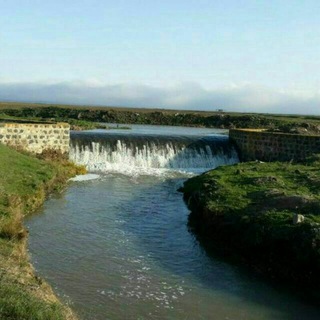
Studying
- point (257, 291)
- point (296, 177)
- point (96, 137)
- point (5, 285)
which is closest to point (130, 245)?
point (257, 291)

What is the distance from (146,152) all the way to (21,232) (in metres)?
19.5

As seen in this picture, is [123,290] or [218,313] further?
[123,290]

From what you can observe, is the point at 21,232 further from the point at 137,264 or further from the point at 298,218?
the point at 298,218

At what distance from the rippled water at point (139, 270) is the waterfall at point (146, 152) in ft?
37.0

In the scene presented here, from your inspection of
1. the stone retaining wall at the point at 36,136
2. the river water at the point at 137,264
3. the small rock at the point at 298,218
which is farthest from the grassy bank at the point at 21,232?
the small rock at the point at 298,218

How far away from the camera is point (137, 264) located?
1337 cm

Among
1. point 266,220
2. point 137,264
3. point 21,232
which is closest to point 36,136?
point 21,232

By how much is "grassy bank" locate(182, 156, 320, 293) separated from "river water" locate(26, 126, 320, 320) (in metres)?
0.65

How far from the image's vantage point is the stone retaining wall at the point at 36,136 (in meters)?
27.8

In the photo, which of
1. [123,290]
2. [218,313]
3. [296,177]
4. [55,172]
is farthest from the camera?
[55,172]

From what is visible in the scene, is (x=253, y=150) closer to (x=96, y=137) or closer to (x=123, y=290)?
(x=96, y=137)

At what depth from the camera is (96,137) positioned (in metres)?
32.9

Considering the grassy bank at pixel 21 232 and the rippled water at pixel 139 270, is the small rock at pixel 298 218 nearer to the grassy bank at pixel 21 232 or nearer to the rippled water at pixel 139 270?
the rippled water at pixel 139 270

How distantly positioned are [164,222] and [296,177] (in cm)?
627
